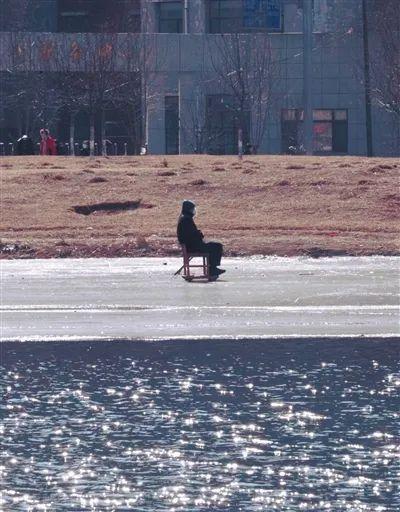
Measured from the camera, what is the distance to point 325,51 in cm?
6525

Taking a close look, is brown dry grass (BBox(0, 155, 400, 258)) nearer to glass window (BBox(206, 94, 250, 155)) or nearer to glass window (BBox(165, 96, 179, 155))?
glass window (BBox(206, 94, 250, 155))

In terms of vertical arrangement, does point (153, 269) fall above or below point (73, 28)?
below

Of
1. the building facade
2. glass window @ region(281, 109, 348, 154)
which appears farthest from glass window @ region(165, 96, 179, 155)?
glass window @ region(281, 109, 348, 154)

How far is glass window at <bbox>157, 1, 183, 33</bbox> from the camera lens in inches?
2781

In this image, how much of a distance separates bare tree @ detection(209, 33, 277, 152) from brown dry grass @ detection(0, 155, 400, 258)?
2031 cm

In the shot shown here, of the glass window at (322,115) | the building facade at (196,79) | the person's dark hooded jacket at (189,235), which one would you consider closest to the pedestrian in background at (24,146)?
the building facade at (196,79)

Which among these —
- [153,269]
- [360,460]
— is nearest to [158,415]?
[360,460]

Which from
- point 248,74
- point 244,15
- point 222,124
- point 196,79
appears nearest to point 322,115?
point 222,124

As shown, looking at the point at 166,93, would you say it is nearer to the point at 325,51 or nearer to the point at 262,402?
the point at 325,51

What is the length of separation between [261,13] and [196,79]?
9.04 meters

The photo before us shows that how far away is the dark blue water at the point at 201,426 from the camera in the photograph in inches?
351

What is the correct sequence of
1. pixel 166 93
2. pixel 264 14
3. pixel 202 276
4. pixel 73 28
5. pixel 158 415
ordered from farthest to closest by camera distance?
1. pixel 73 28
2. pixel 166 93
3. pixel 264 14
4. pixel 202 276
5. pixel 158 415

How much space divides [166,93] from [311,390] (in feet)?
172

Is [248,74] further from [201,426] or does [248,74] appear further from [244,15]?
[201,426]
